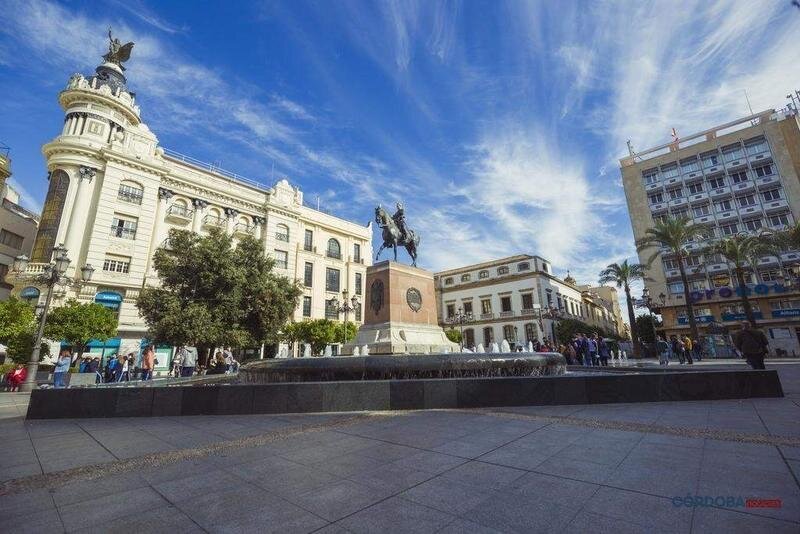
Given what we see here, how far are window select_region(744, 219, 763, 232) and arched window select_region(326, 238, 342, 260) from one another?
145 ft

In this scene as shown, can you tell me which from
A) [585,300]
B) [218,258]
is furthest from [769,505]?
[585,300]

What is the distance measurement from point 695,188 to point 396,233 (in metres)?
45.2

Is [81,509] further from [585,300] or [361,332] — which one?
[585,300]

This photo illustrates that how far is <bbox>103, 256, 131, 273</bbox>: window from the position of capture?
25.4 metres

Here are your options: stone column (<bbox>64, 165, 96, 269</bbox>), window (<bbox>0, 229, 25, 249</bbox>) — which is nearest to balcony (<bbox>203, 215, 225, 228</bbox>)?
stone column (<bbox>64, 165, 96, 269</bbox>)

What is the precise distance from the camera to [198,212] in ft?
102

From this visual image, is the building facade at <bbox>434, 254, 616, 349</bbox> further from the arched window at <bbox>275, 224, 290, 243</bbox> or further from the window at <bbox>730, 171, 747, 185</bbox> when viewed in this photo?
the window at <bbox>730, 171, 747, 185</bbox>

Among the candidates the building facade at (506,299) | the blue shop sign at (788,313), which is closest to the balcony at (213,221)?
the building facade at (506,299)

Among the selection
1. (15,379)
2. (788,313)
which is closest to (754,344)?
(15,379)

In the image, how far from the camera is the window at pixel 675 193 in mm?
43188

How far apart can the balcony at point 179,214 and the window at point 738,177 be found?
56417mm

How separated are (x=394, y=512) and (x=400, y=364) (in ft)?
16.8

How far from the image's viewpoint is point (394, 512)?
2486 mm

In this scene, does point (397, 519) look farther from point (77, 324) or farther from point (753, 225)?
point (753, 225)
